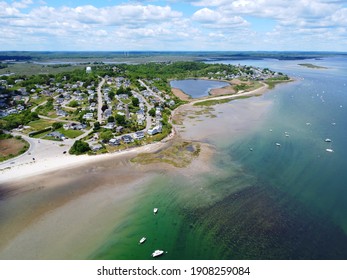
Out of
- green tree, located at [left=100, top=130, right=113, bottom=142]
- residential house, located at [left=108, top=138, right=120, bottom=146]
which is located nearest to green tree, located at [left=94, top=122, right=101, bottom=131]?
green tree, located at [left=100, top=130, right=113, bottom=142]

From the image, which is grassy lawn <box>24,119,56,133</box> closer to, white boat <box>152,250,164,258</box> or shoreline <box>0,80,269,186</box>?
shoreline <box>0,80,269,186</box>

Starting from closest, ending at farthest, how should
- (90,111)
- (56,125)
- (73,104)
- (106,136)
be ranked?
1. (106,136)
2. (56,125)
3. (90,111)
4. (73,104)

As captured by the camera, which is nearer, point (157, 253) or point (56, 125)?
point (157, 253)

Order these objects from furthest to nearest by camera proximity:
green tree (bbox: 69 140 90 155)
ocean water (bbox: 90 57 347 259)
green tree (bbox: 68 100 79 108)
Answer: green tree (bbox: 68 100 79 108), green tree (bbox: 69 140 90 155), ocean water (bbox: 90 57 347 259)

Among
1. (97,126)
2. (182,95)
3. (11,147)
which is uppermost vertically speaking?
(97,126)

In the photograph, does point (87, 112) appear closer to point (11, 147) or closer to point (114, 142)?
point (11, 147)

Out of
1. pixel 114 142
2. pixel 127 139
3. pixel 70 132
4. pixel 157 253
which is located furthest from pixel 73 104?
pixel 157 253

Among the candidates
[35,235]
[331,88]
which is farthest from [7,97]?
[331,88]
